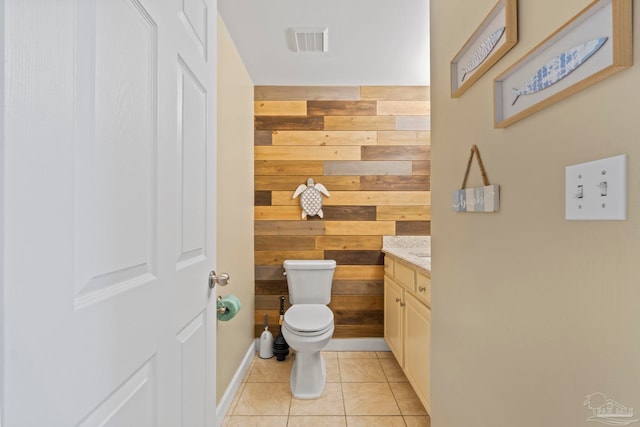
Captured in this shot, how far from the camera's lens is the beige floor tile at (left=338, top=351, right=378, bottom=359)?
280 cm

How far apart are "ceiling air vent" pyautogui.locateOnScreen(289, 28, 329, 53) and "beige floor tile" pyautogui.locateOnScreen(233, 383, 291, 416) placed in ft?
7.61

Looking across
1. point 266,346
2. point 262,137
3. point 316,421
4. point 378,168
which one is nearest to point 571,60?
point 316,421

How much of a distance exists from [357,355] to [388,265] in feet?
2.65

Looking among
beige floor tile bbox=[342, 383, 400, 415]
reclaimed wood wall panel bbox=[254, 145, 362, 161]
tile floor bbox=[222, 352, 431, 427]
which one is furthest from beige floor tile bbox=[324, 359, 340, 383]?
reclaimed wood wall panel bbox=[254, 145, 362, 161]

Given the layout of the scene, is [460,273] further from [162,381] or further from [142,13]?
[142,13]

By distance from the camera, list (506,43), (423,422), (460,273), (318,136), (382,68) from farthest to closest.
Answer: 1. (318,136)
2. (382,68)
3. (423,422)
4. (460,273)
5. (506,43)

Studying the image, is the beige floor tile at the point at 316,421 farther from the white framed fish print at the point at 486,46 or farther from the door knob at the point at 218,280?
the white framed fish print at the point at 486,46

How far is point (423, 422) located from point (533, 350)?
1.46 meters

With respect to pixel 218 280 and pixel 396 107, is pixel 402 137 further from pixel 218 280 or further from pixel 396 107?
pixel 218 280

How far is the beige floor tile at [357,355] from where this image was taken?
2.80 meters

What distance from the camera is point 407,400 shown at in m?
2.13

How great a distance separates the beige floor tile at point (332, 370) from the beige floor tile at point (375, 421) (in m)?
0.45

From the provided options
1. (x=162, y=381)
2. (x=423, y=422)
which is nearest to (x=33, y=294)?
(x=162, y=381)

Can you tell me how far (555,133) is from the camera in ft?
2.26
